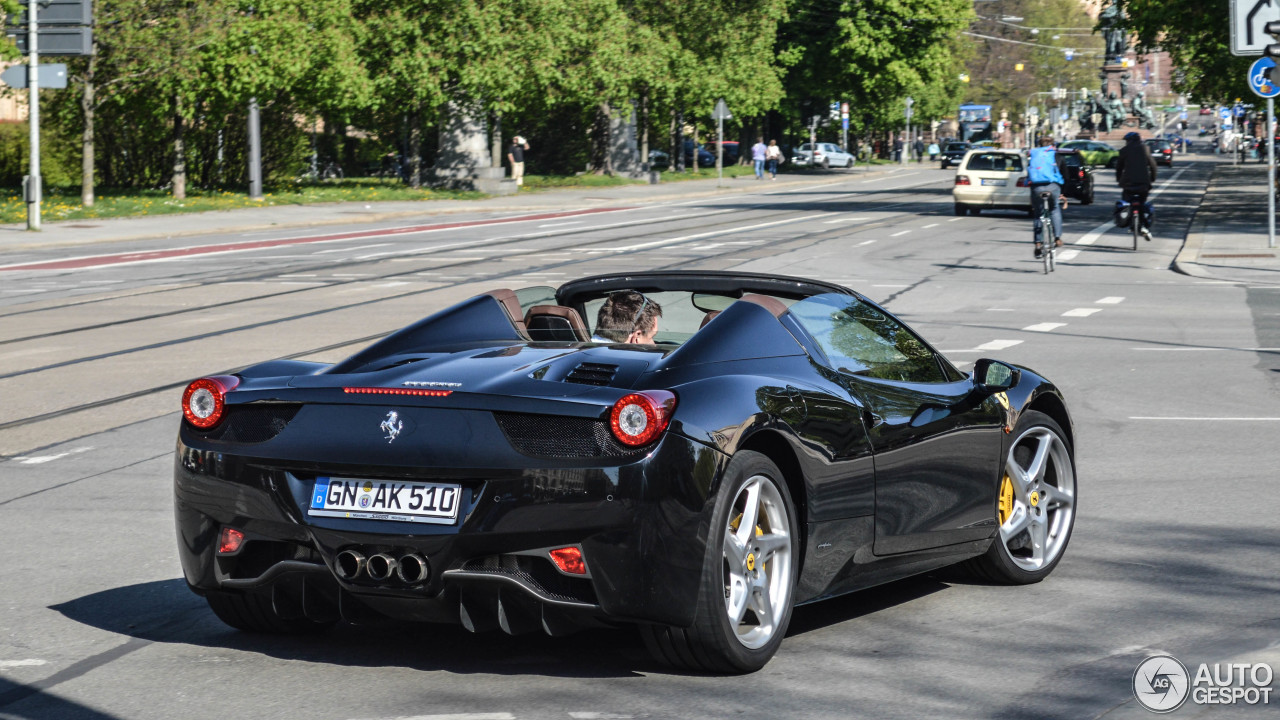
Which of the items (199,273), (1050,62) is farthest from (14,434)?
(1050,62)

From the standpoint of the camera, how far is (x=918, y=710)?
4.55 m

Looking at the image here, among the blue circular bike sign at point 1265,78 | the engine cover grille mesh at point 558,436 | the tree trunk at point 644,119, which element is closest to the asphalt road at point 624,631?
the engine cover grille mesh at point 558,436

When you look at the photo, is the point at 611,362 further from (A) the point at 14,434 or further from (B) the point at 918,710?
(A) the point at 14,434

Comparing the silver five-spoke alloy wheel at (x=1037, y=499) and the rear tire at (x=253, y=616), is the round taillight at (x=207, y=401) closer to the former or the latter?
the rear tire at (x=253, y=616)

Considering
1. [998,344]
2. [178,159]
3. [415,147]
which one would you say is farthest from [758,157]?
[998,344]

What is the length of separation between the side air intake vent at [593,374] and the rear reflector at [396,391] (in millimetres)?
362

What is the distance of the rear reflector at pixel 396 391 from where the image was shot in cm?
474

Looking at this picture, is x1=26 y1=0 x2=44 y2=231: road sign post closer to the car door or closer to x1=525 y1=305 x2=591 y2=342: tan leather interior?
x1=525 y1=305 x2=591 y2=342: tan leather interior

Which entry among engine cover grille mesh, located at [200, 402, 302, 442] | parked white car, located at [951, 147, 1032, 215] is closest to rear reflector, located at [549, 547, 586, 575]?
engine cover grille mesh, located at [200, 402, 302, 442]

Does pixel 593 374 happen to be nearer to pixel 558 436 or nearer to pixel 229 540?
pixel 558 436

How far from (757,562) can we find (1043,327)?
11827 mm

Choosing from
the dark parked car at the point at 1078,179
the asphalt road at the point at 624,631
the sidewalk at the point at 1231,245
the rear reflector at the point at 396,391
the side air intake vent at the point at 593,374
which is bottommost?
the asphalt road at the point at 624,631

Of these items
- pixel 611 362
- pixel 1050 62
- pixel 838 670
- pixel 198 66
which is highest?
pixel 1050 62

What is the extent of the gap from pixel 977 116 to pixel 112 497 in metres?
130
